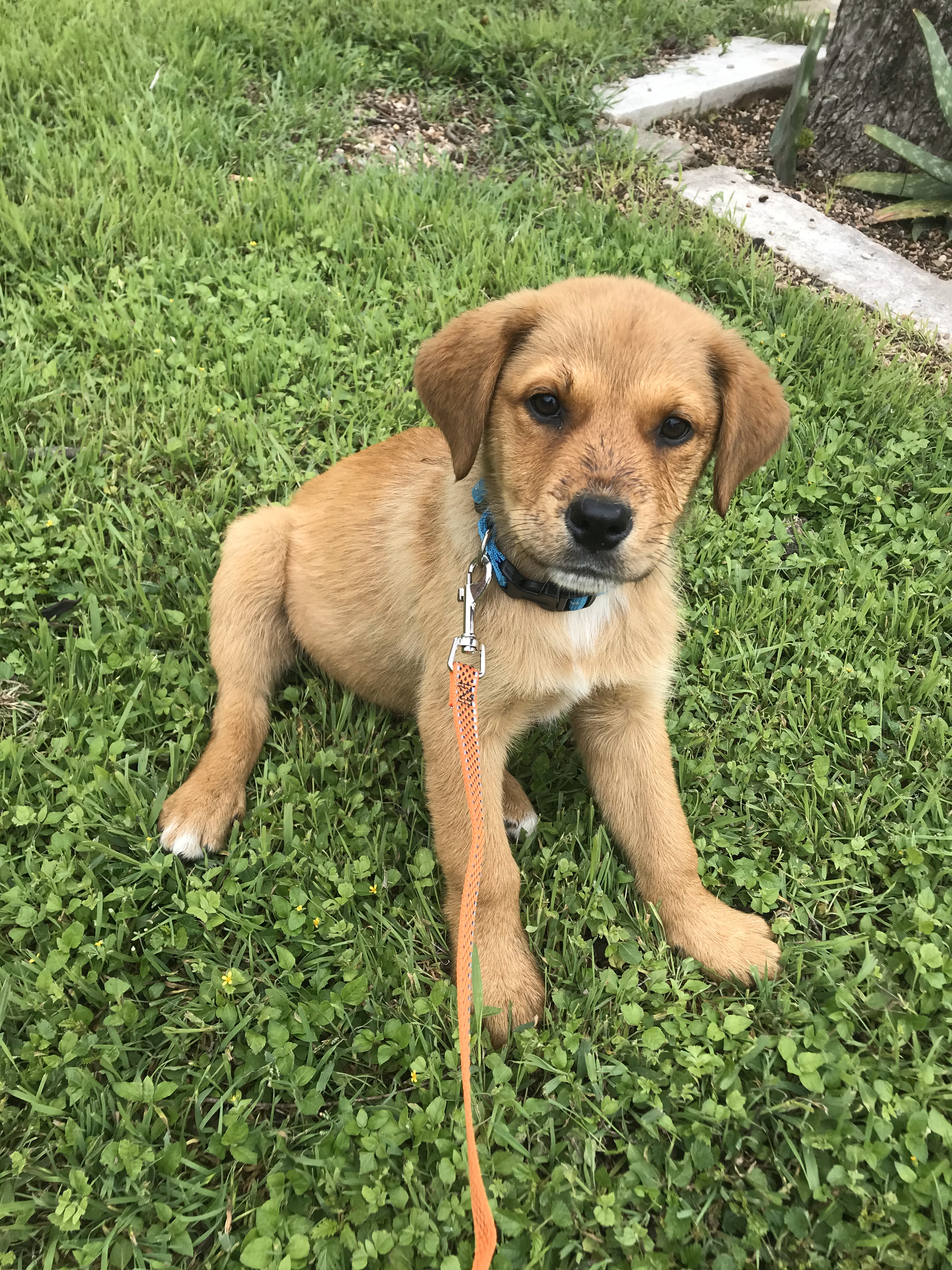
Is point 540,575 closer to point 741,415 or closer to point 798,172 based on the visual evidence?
point 741,415

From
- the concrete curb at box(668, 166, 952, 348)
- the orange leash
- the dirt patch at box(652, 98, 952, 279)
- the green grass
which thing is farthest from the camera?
the dirt patch at box(652, 98, 952, 279)

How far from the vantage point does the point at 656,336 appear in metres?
2.24

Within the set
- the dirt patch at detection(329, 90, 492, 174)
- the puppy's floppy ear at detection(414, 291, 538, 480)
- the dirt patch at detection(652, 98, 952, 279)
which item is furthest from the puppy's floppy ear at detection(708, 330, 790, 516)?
the dirt patch at detection(329, 90, 492, 174)

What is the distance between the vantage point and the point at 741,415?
7.80ft

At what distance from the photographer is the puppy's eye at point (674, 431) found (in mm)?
2258

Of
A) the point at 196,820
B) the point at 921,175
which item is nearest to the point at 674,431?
the point at 196,820

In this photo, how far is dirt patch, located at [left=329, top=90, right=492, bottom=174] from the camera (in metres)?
5.45

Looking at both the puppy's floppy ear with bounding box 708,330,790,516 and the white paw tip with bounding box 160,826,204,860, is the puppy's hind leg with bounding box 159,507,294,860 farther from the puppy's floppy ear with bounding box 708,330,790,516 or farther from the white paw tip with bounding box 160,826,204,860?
the puppy's floppy ear with bounding box 708,330,790,516

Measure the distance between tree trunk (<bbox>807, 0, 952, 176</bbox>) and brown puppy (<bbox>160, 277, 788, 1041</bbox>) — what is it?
391 cm

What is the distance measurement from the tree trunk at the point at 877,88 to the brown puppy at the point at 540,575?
3.91 metres

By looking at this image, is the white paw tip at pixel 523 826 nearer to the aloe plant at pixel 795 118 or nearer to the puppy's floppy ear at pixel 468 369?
the puppy's floppy ear at pixel 468 369

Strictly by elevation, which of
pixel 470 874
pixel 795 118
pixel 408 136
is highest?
pixel 795 118

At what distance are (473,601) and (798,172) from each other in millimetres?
4957

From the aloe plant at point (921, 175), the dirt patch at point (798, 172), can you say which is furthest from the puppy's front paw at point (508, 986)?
the aloe plant at point (921, 175)
